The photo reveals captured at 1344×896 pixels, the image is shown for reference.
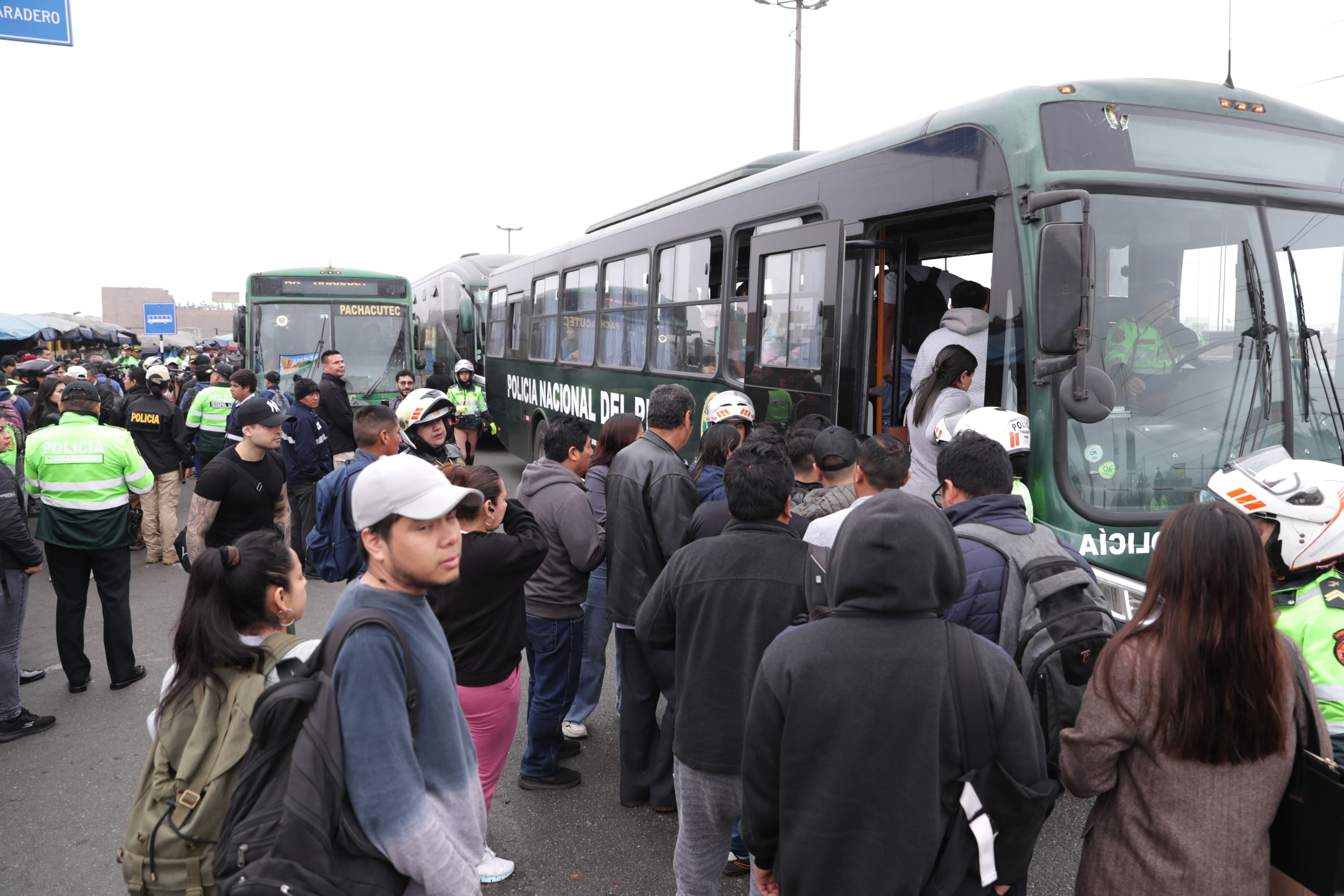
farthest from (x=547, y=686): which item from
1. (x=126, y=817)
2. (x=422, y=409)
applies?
(x=126, y=817)

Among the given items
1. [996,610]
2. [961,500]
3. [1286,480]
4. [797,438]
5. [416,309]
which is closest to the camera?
[1286,480]

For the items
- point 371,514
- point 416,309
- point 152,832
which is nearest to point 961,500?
point 371,514

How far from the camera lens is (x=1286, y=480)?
7.91 feet

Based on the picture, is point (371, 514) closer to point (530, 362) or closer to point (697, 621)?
point (697, 621)

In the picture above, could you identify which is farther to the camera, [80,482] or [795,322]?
[795,322]

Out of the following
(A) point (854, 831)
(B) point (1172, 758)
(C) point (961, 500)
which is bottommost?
(A) point (854, 831)

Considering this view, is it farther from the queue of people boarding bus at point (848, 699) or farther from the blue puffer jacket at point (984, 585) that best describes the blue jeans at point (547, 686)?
the blue puffer jacket at point (984, 585)

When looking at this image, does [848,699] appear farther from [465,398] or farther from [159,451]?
[465,398]

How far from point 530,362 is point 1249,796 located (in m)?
11.7

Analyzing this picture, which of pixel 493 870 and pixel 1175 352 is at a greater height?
pixel 1175 352

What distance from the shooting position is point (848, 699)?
1908 millimetres

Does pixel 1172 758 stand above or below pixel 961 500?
below

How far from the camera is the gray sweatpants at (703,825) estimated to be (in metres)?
2.95

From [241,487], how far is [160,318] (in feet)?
89.6
